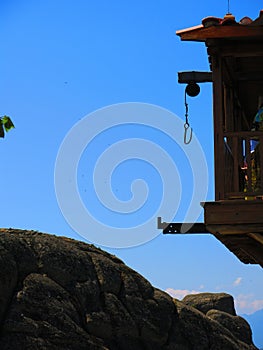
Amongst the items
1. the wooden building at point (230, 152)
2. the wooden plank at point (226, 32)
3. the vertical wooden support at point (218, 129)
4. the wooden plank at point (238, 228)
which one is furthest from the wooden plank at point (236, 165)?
the wooden plank at point (226, 32)

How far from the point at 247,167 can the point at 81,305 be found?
45.0ft

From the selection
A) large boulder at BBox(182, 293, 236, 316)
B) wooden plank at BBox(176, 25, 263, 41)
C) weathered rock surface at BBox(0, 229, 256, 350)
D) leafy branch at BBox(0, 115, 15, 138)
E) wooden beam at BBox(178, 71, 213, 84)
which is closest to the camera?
leafy branch at BBox(0, 115, 15, 138)

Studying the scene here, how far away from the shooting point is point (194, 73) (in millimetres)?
14039

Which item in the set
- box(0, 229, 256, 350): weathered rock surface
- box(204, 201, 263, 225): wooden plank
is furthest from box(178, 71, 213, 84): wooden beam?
box(0, 229, 256, 350): weathered rock surface

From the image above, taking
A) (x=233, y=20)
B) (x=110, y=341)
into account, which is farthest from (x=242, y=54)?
A: (x=110, y=341)

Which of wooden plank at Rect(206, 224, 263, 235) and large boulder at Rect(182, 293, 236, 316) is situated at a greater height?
wooden plank at Rect(206, 224, 263, 235)

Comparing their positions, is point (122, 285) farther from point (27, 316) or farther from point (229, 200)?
point (229, 200)

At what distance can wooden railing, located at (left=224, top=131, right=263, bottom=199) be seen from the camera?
36.6 ft

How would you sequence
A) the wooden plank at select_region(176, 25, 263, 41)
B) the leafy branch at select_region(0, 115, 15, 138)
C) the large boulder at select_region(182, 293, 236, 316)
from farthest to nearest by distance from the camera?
the large boulder at select_region(182, 293, 236, 316)
the wooden plank at select_region(176, 25, 263, 41)
the leafy branch at select_region(0, 115, 15, 138)

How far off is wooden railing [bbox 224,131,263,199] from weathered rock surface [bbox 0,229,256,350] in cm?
1156

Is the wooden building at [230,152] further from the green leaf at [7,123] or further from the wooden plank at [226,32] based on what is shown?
the green leaf at [7,123]

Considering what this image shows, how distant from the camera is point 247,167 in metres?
11.2

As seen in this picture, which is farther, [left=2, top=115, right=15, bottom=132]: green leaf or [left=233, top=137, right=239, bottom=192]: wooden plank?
[left=233, top=137, right=239, bottom=192]: wooden plank

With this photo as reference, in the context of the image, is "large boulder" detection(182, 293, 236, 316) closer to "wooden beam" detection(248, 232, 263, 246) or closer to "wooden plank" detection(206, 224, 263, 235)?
"wooden beam" detection(248, 232, 263, 246)
